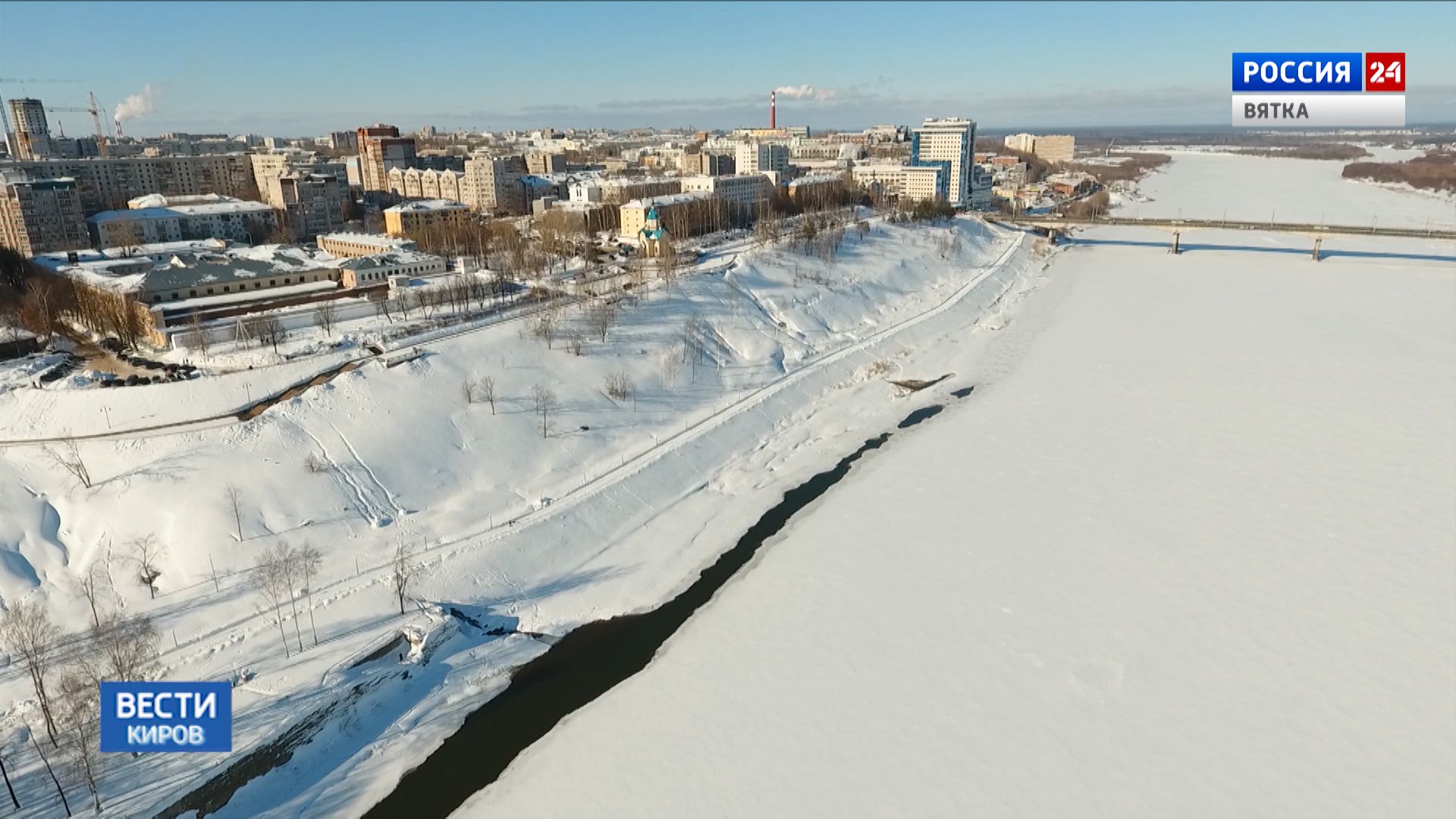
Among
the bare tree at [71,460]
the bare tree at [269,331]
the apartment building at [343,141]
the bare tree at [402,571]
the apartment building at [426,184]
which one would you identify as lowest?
the bare tree at [402,571]

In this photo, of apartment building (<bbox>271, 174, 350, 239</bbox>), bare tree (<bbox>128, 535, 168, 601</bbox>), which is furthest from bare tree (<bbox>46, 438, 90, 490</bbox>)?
apartment building (<bbox>271, 174, 350, 239</bbox>)

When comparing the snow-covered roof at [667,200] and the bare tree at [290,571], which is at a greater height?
the snow-covered roof at [667,200]

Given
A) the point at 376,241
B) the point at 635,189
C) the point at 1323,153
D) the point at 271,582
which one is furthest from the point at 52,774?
the point at 1323,153

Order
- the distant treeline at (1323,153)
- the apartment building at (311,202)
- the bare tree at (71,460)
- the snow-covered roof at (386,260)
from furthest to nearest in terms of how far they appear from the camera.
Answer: the distant treeline at (1323,153) → the apartment building at (311,202) → the snow-covered roof at (386,260) → the bare tree at (71,460)

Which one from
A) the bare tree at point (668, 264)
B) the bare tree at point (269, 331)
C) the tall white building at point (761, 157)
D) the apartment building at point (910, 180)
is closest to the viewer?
the bare tree at point (269, 331)

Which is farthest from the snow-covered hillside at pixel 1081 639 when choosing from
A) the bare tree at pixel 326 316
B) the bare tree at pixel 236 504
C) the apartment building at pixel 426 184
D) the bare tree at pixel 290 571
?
the apartment building at pixel 426 184

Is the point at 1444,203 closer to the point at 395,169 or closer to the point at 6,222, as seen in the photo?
the point at 395,169

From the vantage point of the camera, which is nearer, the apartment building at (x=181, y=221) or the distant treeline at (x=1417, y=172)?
the apartment building at (x=181, y=221)

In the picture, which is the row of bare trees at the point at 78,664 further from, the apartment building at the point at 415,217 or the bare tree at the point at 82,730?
the apartment building at the point at 415,217
